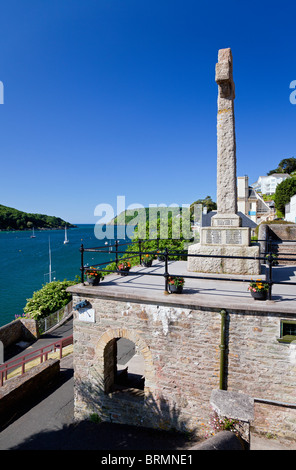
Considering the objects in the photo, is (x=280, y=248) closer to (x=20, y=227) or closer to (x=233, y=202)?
(x=233, y=202)

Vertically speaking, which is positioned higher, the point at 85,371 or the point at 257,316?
the point at 257,316

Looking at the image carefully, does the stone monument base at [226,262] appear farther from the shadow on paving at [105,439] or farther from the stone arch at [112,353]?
the shadow on paving at [105,439]

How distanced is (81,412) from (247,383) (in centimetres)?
476

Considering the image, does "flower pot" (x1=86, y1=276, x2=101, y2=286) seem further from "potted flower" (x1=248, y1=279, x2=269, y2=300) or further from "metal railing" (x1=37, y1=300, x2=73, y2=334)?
"metal railing" (x1=37, y1=300, x2=73, y2=334)

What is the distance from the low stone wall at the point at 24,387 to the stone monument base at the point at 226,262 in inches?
258

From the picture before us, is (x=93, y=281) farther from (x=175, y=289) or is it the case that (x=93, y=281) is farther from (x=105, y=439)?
(x=105, y=439)

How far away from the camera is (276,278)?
833 cm

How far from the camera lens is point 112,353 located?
25.5ft

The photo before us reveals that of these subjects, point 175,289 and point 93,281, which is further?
point 93,281

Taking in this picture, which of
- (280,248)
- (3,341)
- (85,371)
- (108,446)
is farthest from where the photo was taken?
(3,341)

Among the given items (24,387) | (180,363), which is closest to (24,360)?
(24,387)

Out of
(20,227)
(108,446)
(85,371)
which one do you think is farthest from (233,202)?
(20,227)

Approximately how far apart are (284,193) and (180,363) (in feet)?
147

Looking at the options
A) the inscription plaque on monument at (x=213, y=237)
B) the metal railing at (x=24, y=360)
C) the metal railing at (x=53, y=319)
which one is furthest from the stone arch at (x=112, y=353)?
the metal railing at (x=53, y=319)
